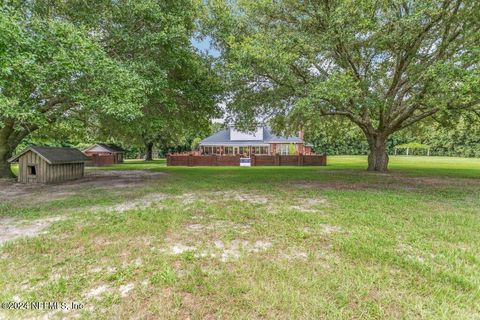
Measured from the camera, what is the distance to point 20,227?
5.32 m

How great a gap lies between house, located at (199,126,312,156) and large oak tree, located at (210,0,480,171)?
16.4m

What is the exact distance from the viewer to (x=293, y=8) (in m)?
10.6

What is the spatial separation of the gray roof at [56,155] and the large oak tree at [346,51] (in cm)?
851

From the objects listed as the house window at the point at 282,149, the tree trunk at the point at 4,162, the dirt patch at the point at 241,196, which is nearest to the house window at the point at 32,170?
the tree trunk at the point at 4,162

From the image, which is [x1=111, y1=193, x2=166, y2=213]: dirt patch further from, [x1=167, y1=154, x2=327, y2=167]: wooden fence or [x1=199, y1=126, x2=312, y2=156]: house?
[x1=199, y1=126, x2=312, y2=156]: house

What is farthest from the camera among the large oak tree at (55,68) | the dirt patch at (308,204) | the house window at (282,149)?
the house window at (282,149)

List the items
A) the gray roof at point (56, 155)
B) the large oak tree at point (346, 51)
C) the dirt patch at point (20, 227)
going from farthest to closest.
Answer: the gray roof at point (56, 155), the large oak tree at point (346, 51), the dirt patch at point (20, 227)

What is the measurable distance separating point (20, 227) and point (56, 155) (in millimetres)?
8250

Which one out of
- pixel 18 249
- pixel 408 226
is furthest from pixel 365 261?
pixel 18 249

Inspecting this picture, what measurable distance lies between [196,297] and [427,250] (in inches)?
143

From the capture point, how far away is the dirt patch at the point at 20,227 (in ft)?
15.9

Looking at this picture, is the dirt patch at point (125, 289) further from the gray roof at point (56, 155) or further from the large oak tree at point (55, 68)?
the gray roof at point (56, 155)

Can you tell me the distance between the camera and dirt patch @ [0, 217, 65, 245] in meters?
4.83

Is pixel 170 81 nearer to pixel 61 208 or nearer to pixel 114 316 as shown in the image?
pixel 61 208
